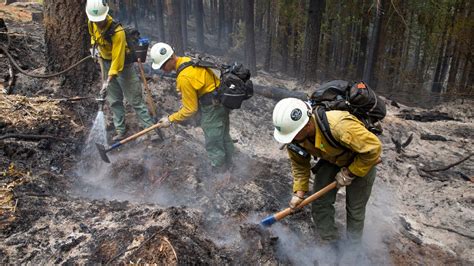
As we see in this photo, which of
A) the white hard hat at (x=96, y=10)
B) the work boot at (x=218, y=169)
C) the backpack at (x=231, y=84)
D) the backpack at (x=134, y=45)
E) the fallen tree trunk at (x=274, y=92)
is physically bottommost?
the work boot at (x=218, y=169)

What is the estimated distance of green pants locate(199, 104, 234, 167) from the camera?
16.4 ft

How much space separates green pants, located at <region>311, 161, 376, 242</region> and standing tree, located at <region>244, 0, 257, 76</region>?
850cm

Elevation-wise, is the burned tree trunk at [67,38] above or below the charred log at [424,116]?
above

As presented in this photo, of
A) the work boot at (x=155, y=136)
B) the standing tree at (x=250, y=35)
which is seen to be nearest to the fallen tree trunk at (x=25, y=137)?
the work boot at (x=155, y=136)

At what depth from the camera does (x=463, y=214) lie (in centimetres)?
516

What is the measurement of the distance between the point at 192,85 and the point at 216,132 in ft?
2.57

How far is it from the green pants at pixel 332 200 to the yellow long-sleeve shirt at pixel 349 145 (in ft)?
0.91

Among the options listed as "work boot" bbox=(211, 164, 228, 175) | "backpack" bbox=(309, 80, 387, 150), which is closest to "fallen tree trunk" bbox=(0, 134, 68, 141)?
"work boot" bbox=(211, 164, 228, 175)

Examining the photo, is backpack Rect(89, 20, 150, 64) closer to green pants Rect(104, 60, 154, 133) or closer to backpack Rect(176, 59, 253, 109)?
green pants Rect(104, 60, 154, 133)

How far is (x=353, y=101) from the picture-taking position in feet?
11.3

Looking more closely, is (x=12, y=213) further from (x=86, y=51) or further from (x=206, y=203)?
(x=86, y=51)

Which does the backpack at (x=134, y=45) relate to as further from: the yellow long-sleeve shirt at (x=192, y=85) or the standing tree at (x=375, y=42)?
the standing tree at (x=375, y=42)

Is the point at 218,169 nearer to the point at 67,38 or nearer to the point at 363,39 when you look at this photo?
the point at 67,38

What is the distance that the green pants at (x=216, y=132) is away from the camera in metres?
4.98
